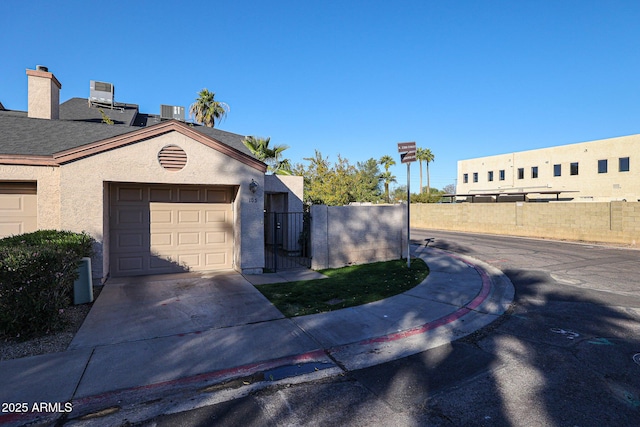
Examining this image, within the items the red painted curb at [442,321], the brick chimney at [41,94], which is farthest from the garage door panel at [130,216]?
the red painted curb at [442,321]

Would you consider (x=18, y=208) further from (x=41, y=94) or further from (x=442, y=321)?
(x=442, y=321)

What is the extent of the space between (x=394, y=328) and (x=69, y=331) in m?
5.52

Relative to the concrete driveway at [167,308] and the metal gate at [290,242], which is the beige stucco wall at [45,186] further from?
the metal gate at [290,242]

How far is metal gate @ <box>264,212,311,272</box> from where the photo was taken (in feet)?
39.3

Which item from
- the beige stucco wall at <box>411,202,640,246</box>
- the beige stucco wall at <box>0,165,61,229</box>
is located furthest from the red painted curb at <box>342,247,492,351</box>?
the beige stucco wall at <box>411,202,640,246</box>

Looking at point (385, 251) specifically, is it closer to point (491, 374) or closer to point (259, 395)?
point (491, 374)

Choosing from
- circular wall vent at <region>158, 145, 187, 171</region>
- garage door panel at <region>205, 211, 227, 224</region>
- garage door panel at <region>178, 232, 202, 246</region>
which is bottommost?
garage door panel at <region>178, 232, 202, 246</region>

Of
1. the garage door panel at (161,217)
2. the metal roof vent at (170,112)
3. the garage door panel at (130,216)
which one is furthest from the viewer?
the metal roof vent at (170,112)

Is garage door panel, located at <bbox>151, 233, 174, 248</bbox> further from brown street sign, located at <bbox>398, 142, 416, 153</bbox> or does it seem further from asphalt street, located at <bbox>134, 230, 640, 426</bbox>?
brown street sign, located at <bbox>398, 142, 416, 153</bbox>

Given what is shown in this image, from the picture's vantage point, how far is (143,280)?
9.29m

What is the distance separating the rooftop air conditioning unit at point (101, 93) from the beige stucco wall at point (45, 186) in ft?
37.4

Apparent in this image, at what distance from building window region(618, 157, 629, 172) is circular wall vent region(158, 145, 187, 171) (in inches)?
1573

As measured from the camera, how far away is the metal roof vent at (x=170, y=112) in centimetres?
1728

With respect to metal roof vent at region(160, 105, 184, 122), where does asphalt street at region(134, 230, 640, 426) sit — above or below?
below
